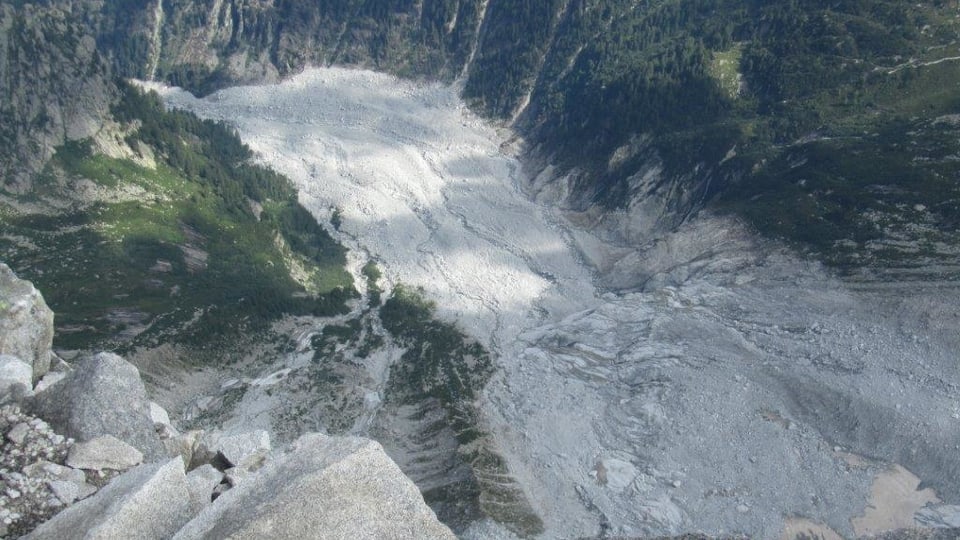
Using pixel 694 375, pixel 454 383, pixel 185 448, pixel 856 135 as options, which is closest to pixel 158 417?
pixel 185 448

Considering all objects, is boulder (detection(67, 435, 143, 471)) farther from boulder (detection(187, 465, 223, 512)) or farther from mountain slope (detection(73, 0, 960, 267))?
mountain slope (detection(73, 0, 960, 267))

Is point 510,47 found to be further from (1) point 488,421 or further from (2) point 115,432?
(2) point 115,432

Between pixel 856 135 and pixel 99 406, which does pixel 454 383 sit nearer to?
pixel 99 406

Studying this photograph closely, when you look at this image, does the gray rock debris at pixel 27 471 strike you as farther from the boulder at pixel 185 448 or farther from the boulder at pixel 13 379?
the boulder at pixel 185 448

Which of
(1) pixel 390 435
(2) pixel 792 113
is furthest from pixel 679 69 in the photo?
(1) pixel 390 435

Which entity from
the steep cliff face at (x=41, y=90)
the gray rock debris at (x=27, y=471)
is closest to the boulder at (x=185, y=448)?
the gray rock debris at (x=27, y=471)
